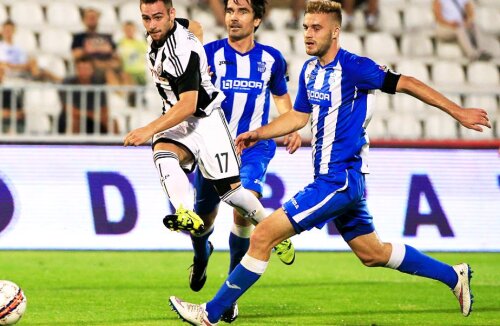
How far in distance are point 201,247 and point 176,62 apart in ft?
5.58

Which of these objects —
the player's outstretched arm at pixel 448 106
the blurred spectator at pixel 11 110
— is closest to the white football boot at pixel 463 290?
the player's outstretched arm at pixel 448 106

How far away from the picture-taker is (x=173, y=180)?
7.19 meters

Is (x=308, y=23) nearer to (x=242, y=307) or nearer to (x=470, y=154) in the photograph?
(x=242, y=307)

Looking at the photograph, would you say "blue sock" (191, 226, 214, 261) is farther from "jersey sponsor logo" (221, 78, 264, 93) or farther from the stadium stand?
the stadium stand

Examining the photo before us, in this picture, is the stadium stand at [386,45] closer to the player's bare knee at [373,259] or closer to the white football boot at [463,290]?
the white football boot at [463,290]

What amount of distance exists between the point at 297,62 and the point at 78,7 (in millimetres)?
3490

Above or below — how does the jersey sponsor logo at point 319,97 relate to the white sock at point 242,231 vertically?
above

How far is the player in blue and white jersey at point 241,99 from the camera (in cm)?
820

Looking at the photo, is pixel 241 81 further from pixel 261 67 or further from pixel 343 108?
pixel 343 108

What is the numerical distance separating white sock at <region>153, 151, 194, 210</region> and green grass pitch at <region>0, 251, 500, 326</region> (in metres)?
0.85

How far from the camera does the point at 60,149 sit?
1195 centimetres

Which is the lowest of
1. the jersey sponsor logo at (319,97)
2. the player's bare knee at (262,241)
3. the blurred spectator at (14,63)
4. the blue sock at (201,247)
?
the blue sock at (201,247)

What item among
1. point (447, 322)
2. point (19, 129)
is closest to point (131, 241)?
point (19, 129)

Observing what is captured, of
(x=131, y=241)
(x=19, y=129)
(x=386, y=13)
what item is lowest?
(x=131, y=241)
